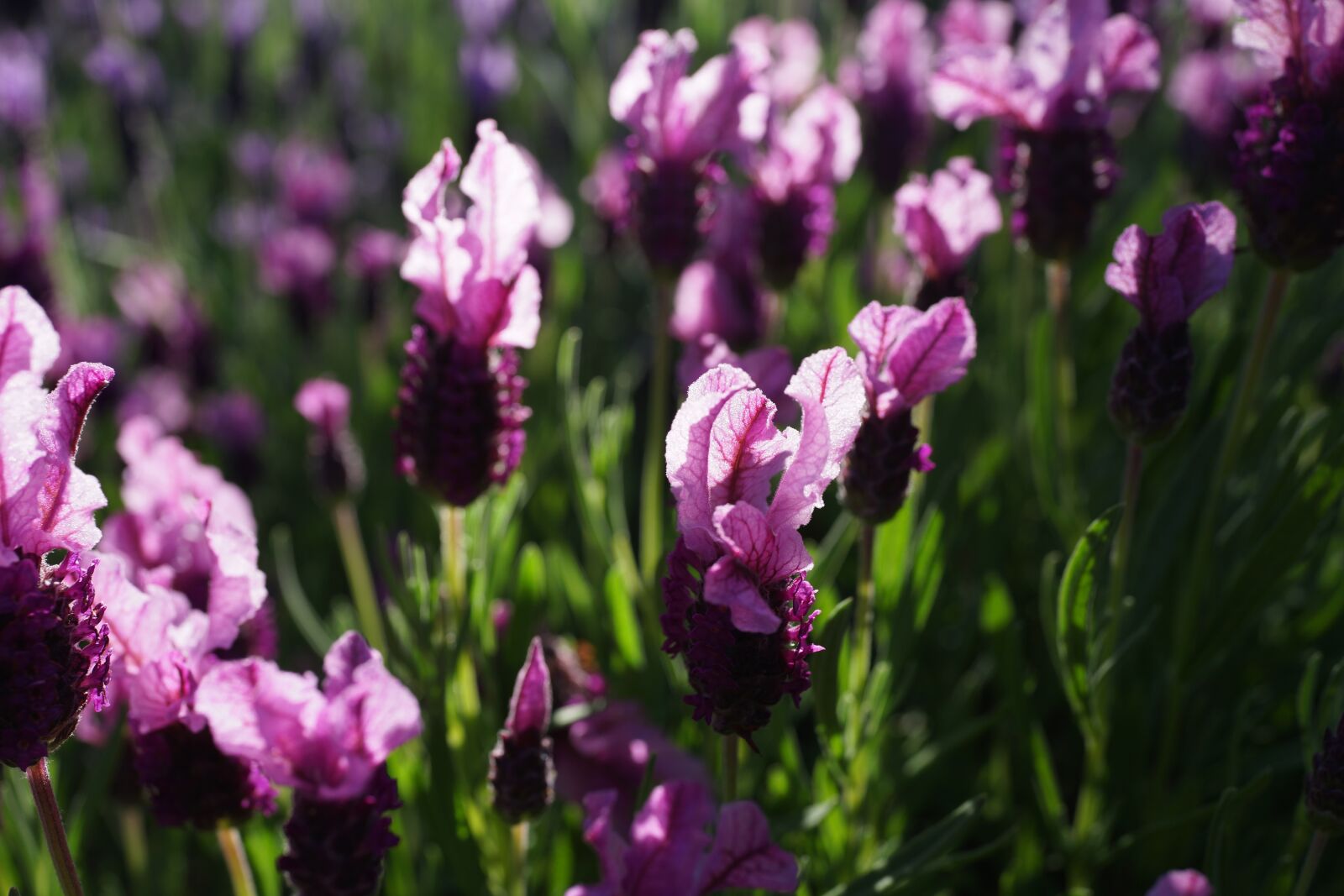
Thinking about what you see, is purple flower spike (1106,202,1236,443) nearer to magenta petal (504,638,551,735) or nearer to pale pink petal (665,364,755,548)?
pale pink petal (665,364,755,548)

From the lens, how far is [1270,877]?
113 centimetres

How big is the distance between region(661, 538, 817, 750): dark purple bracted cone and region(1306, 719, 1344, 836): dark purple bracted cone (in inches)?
17.4

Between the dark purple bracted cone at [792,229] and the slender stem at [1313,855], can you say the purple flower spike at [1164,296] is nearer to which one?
the slender stem at [1313,855]

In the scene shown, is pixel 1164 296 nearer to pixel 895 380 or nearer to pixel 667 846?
pixel 895 380

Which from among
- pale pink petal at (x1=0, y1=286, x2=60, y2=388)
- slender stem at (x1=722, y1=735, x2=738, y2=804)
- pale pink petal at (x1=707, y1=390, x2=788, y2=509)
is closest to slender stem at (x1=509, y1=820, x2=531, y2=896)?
slender stem at (x1=722, y1=735, x2=738, y2=804)

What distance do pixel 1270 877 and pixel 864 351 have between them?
677 mm

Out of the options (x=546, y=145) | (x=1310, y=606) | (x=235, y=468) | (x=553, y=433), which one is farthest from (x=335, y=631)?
(x=546, y=145)

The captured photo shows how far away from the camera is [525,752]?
0.95m

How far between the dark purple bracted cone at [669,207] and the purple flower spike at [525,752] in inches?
21.0

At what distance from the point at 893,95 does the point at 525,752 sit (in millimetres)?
1313

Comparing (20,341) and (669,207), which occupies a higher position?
(20,341)

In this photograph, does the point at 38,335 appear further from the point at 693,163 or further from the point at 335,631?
the point at 335,631

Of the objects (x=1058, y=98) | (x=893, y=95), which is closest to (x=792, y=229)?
(x=1058, y=98)

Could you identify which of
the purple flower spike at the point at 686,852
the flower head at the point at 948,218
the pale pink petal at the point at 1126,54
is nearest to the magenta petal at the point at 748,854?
the purple flower spike at the point at 686,852
